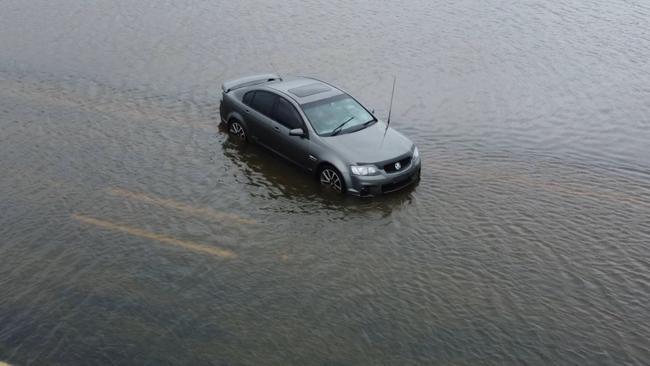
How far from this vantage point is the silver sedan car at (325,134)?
1202cm

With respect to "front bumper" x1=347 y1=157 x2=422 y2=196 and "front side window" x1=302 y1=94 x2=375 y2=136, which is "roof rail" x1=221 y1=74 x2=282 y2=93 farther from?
"front bumper" x1=347 y1=157 x2=422 y2=196

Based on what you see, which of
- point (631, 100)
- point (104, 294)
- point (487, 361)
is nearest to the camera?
point (487, 361)

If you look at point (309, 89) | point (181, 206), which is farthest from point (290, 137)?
point (181, 206)

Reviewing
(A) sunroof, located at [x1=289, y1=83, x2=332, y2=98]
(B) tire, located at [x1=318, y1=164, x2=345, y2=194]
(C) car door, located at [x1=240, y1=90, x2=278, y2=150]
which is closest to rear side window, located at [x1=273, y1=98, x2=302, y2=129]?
(C) car door, located at [x1=240, y1=90, x2=278, y2=150]

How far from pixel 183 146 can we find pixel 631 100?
11762 millimetres

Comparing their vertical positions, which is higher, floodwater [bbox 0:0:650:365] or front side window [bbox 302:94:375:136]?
front side window [bbox 302:94:375:136]

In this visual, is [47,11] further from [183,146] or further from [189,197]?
[189,197]

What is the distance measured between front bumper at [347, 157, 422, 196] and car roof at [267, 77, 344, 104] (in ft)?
7.40

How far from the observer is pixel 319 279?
32.3 ft

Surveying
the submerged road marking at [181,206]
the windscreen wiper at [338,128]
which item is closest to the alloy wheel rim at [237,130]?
the windscreen wiper at [338,128]

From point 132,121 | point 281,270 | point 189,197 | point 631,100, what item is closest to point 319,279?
point 281,270

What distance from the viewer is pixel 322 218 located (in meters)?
11.5

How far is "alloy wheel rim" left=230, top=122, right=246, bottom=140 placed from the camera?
1445cm

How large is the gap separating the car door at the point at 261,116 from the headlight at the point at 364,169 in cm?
235
